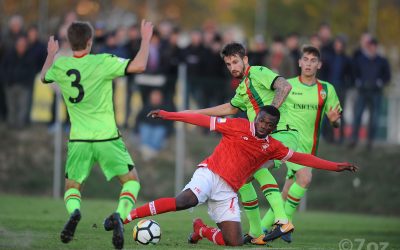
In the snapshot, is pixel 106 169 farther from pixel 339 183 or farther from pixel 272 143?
pixel 339 183

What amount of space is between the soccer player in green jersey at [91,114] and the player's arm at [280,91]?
1970 millimetres

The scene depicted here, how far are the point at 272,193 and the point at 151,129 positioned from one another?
10853 millimetres

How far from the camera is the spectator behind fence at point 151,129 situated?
22.0 metres

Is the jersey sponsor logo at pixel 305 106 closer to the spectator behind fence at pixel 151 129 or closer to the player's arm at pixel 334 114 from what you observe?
the player's arm at pixel 334 114

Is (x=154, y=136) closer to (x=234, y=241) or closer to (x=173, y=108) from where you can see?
(x=173, y=108)

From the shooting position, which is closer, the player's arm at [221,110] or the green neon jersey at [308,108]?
the player's arm at [221,110]

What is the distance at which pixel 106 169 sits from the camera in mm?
11023

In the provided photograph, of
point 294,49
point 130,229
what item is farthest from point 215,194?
point 294,49

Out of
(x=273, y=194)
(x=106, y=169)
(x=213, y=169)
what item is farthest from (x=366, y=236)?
(x=106, y=169)

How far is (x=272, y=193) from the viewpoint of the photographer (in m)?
12.1

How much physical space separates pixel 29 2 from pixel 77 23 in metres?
25.3

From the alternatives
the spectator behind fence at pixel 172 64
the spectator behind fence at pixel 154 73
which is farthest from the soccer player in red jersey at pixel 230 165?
the spectator behind fence at pixel 154 73

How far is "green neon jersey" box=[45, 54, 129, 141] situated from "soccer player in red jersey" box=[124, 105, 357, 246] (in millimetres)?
766

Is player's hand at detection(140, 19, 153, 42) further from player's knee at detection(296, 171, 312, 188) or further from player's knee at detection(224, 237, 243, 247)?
player's knee at detection(296, 171, 312, 188)
